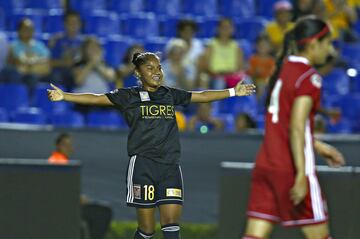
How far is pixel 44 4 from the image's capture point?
15148 mm

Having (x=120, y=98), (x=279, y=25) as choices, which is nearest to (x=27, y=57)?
(x=279, y=25)

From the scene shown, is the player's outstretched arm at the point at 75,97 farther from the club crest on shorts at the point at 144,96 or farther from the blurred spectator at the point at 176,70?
the blurred spectator at the point at 176,70

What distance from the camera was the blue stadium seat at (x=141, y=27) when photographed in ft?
48.3

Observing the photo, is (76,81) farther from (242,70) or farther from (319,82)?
(319,82)

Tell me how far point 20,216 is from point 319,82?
418cm

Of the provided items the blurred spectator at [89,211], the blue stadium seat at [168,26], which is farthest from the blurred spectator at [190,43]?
the blurred spectator at [89,211]

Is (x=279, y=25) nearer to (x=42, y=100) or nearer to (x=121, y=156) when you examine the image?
(x=42, y=100)

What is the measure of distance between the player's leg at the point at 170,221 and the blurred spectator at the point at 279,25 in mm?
6461

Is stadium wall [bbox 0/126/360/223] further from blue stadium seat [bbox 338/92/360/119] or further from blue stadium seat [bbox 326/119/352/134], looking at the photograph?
blue stadium seat [bbox 338/92/360/119]

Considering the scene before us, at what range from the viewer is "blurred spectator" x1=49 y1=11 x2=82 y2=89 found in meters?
13.8

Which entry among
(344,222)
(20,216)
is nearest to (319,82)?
(344,222)

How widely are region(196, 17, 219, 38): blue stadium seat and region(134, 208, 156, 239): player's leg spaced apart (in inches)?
274

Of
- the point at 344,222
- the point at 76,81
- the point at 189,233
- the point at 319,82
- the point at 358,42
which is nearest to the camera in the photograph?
the point at 319,82

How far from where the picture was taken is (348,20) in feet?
48.3
